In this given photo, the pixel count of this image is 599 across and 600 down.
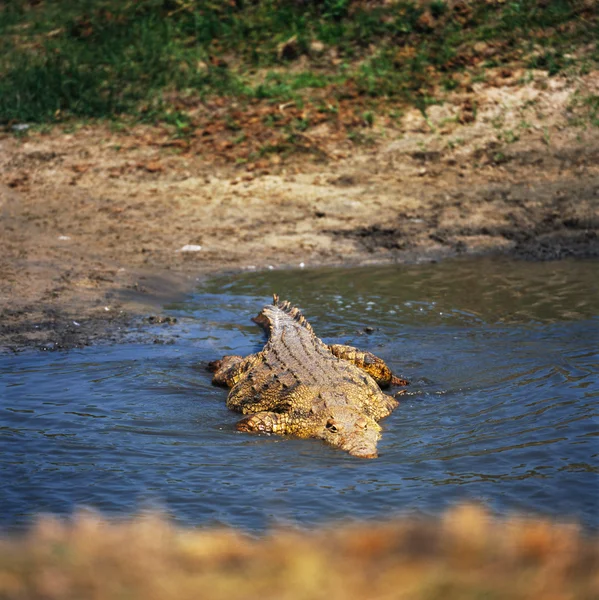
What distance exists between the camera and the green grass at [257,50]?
1437 cm

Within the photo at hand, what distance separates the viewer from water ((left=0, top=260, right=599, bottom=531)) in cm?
475

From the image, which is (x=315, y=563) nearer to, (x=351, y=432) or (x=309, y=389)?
(x=351, y=432)

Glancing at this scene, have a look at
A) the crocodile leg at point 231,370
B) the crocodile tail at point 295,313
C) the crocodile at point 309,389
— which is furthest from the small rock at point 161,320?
the crocodile leg at point 231,370

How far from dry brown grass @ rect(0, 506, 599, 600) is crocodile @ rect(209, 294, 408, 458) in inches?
178

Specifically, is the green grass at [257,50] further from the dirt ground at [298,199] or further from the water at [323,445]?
the water at [323,445]

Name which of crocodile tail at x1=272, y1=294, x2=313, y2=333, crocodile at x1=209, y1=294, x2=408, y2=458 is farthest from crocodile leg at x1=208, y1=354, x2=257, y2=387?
crocodile tail at x1=272, y1=294, x2=313, y2=333

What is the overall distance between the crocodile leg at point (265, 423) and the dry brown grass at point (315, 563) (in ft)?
16.7

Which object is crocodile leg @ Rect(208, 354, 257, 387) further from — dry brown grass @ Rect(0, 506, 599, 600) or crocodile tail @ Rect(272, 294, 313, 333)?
dry brown grass @ Rect(0, 506, 599, 600)

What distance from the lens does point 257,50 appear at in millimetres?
15438

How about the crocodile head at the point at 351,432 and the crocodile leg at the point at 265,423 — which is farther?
the crocodile leg at the point at 265,423

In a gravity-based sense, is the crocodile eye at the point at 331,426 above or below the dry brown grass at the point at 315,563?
below

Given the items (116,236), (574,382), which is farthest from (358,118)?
(574,382)

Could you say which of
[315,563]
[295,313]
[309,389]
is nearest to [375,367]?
[309,389]

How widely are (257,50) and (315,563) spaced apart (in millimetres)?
15270
